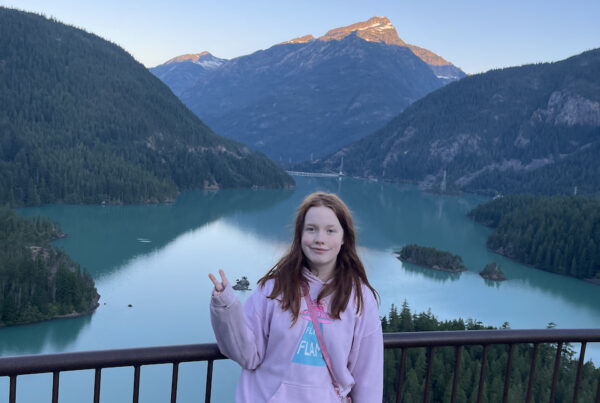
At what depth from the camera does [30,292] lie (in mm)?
40125

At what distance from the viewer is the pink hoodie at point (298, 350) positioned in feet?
10.3

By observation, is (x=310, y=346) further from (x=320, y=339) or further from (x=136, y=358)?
(x=136, y=358)

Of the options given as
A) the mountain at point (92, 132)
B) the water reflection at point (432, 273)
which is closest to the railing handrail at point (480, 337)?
the water reflection at point (432, 273)

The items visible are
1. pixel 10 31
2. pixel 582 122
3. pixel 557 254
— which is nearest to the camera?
pixel 557 254

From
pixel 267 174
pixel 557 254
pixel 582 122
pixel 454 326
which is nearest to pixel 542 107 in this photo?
pixel 582 122

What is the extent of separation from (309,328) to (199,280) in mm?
48948

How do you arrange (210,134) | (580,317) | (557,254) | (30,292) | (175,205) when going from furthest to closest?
1. (210,134)
2. (175,205)
3. (557,254)
4. (580,317)
5. (30,292)

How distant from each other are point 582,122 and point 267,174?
3904 inches

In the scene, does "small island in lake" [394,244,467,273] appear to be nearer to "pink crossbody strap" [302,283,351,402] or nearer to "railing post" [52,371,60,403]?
"pink crossbody strap" [302,283,351,402]

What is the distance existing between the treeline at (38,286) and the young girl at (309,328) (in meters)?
39.1

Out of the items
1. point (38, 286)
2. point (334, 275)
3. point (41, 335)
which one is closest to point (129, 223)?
point (38, 286)

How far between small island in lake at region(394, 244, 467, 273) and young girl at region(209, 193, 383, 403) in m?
62.4

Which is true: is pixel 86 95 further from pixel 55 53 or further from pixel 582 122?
pixel 582 122

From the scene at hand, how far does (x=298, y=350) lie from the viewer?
3215 mm
